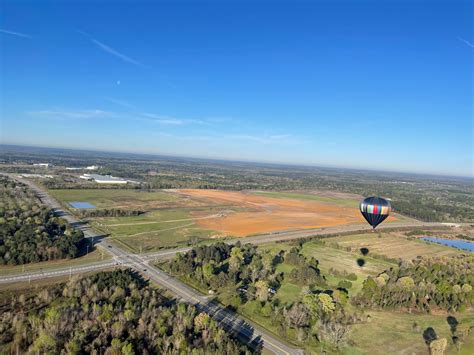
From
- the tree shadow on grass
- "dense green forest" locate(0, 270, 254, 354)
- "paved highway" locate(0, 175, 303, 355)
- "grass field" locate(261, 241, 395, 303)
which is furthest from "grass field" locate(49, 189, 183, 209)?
the tree shadow on grass

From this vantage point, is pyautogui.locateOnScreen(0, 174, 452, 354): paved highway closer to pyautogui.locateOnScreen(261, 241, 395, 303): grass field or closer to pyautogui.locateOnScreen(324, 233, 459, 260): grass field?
pyautogui.locateOnScreen(324, 233, 459, 260): grass field

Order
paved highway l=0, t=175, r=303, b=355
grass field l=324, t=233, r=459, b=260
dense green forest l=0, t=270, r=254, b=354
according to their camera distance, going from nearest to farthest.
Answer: dense green forest l=0, t=270, r=254, b=354, paved highway l=0, t=175, r=303, b=355, grass field l=324, t=233, r=459, b=260

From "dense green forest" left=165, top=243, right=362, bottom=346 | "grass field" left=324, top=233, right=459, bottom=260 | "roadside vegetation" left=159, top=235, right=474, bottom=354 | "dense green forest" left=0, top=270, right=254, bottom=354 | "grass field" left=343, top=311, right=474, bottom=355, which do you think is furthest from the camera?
"grass field" left=324, top=233, right=459, bottom=260

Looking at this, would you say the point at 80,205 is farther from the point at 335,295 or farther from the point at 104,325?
the point at 335,295

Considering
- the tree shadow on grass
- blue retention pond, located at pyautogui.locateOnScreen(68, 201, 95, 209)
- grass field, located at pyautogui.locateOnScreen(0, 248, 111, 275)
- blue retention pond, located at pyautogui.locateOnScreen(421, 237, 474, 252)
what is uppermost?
blue retention pond, located at pyautogui.locateOnScreen(68, 201, 95, 209)

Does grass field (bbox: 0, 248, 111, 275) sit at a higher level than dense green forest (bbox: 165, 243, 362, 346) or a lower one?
lower

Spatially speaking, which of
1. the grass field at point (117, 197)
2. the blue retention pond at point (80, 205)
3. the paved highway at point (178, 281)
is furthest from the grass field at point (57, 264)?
the grass field at point (117, 197)

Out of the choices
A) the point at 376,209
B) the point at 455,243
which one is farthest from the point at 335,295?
the point at 455,243

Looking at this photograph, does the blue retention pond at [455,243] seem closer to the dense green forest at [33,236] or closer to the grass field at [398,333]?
the grass field at [398,333]
